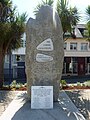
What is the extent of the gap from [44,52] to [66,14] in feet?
28.7

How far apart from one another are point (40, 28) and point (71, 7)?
8.85 meters

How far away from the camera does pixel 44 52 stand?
9.89 metres

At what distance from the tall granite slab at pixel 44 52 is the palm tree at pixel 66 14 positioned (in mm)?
8007

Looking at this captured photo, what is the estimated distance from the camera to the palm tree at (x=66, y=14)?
1812 cm

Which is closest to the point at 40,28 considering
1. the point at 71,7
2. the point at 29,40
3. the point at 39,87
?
the point at 29,40

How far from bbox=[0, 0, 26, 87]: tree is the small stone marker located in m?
7.77

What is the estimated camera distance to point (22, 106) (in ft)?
31.3

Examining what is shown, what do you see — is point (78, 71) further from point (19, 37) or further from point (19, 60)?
point (19, 37)

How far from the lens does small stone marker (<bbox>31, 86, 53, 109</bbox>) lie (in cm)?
909

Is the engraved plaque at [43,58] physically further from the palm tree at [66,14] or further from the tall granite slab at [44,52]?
the palm tree at [66,14]

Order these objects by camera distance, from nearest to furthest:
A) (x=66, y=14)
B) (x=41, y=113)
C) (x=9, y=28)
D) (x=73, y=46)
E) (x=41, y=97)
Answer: (x=41, y=113) → (x=41, y=97) → (x=9, y=28) → (x=66, y=14) → (x=73, y=46)

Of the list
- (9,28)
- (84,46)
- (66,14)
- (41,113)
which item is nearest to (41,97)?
(41,113)

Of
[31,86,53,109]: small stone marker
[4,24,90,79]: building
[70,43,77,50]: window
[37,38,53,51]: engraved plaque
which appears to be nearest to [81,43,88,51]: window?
[4,24,90,79]: building

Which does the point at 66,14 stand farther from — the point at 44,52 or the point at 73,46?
the point at 73,46
